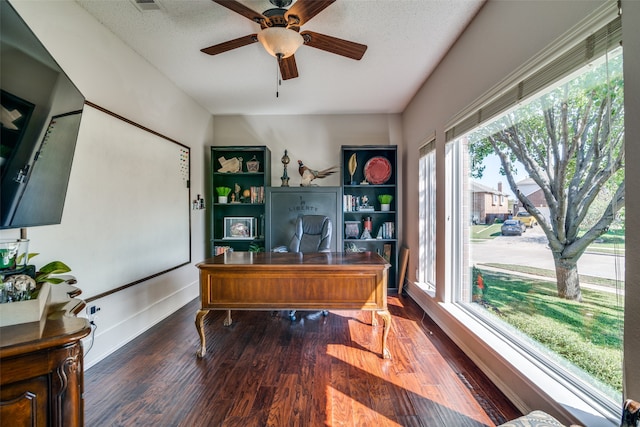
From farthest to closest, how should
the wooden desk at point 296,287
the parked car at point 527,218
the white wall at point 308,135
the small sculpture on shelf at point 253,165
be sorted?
the white wall at point 308,135
the small sculpture on shelf at point 253,165
the wooden desk at point 296,287
the parked car at point 527,218

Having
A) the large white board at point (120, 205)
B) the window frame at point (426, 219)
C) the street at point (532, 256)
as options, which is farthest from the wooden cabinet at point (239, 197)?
the street at point (532, 256)

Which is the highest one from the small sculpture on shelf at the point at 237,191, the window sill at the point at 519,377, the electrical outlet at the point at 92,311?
the small sculpture on shelf at the point at 237,191

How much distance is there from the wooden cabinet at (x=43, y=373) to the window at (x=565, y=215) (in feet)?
6.92

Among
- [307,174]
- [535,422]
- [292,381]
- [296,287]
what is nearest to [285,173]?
[307,174]

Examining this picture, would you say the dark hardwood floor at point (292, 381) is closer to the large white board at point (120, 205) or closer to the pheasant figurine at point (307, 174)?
the large white board at point (120, 205)

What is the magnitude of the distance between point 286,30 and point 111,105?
169cm

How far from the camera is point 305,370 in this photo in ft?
7.09

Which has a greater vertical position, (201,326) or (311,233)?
(311,233)

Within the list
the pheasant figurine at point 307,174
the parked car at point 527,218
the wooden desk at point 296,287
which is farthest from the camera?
the pheasant figurine at point 307,174

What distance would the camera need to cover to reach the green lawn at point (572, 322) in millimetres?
1277

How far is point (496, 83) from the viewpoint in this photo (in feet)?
6.40

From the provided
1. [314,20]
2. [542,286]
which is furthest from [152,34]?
[542,286]

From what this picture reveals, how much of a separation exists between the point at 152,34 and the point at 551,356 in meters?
3.70

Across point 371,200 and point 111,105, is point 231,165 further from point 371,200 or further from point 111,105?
point 371,200
